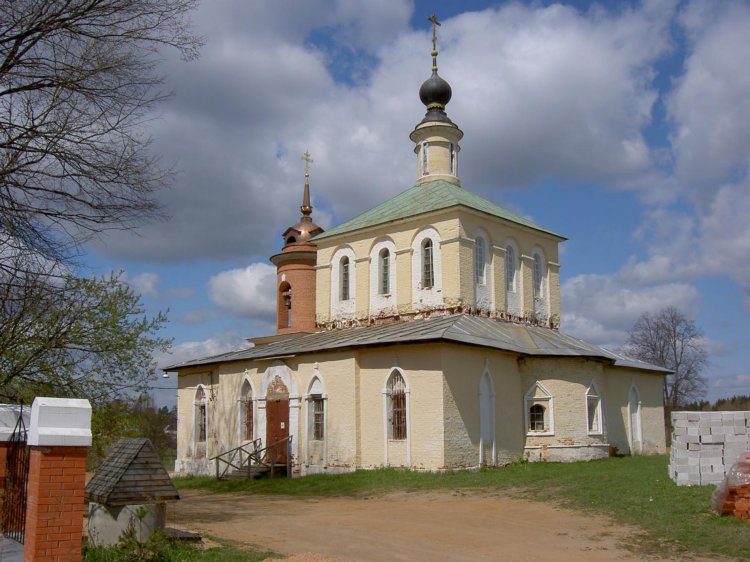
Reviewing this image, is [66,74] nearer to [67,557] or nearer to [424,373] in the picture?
[67,557]

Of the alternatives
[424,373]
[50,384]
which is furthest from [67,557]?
[424,373]

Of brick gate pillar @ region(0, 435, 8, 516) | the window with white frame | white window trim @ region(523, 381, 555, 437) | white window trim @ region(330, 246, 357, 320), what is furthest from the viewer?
white window trim @ region(330, 246, 357, 320)

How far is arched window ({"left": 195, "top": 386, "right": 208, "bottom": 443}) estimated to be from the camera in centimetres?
2659

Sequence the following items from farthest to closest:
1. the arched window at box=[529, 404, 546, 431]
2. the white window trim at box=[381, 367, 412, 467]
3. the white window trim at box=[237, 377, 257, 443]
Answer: the white window trim at box=[237, 377, 257, 443], the arched window at box=[529, 404, 546, 431], the white window trim at box=[381, 367, 412, 467]

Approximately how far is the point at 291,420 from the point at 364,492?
5374 mm

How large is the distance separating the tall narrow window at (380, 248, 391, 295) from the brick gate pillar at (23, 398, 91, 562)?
58.9ft

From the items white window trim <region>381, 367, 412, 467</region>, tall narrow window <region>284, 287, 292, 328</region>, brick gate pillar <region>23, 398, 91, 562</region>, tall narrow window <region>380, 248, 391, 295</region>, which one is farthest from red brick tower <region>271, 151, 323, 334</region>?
brick gate pillar <region>23, 398, 91, 562</region>

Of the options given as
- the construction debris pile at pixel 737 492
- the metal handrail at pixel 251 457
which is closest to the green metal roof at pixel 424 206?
the metal handrail at pixel 251 457

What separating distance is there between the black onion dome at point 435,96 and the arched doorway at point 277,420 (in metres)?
11.7

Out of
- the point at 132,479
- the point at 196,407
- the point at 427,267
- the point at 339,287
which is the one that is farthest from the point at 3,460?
the point at 196,407

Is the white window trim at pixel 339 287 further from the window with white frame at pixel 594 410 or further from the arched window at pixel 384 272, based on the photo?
the window with white frame at pixel 594 410

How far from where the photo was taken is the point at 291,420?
22.5 metres

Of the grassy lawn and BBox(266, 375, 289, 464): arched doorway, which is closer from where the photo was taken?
the grassy lawn

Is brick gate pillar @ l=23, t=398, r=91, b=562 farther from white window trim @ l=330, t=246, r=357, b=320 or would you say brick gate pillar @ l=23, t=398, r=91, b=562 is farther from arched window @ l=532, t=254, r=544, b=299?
arched window @ l=532, t=254, r=544, b=299
